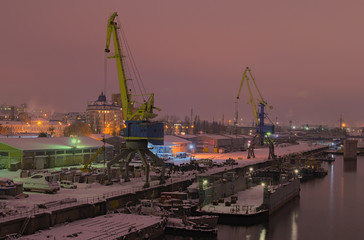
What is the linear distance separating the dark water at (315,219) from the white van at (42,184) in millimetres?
8225

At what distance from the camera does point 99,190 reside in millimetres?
26969

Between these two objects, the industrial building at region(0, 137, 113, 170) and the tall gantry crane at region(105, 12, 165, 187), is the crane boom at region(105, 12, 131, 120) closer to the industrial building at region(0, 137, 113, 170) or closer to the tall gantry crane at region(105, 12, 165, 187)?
the tall gantry crane at region(105, 12, 165, 187)

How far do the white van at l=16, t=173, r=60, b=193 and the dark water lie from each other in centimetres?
822

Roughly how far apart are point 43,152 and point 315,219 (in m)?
24.3

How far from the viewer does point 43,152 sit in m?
36.7

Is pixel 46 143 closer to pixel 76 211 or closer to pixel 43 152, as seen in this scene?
pixel 43 152

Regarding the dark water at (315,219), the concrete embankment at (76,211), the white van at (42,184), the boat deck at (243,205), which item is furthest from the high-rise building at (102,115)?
the white van at (42,184)

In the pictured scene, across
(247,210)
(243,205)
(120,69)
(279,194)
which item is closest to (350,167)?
(279,194)

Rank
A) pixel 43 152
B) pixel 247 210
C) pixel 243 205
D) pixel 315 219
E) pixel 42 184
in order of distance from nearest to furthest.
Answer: pixel 42 184
pixel 247 210
pixel 243 205
pixel 315 219
pixel 43 152

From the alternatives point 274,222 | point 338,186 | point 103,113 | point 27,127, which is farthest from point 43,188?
point 103,113

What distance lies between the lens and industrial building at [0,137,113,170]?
3500 cm

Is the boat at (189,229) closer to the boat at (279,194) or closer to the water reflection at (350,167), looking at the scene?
the boat at (279,194)

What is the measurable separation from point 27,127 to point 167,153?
69.9 metres

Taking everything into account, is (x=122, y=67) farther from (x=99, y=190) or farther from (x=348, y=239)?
(x=348, y=239)
